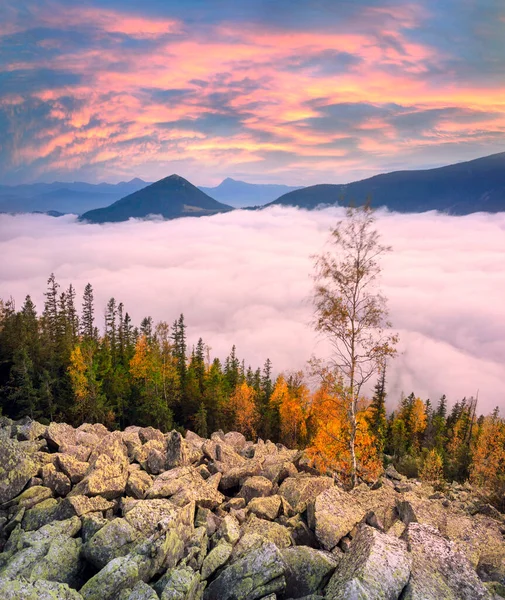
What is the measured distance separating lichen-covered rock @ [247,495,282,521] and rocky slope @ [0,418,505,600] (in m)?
0.05

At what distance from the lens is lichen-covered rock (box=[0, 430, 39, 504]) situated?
16.8 metres

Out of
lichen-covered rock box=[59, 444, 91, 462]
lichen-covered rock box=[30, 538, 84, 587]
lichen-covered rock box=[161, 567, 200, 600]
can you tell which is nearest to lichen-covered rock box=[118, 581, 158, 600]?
lichen-covered rock box=[161, 567, 200, 600]

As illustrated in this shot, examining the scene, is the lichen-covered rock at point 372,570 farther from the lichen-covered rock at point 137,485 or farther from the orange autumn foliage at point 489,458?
the orange autumn foliage at point 489,458

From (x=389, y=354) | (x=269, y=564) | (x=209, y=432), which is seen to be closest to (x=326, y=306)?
(x=389, y=354)

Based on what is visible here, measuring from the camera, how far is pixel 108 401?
Answer: 204ft

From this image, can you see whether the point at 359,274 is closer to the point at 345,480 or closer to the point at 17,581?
the point at 345,480

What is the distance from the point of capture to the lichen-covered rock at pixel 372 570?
9953mm

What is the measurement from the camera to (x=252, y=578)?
11148 millimetres

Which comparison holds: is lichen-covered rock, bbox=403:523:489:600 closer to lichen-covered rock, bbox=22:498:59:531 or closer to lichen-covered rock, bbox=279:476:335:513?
lichen-covered rock, bbox=279:476:335:513

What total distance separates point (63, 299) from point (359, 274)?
71.5 m

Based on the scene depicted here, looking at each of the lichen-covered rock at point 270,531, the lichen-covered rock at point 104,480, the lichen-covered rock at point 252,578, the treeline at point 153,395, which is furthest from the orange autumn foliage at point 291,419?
the lichen-covered rock at point 252,578

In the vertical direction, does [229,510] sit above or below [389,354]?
below

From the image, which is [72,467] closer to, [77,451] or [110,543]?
[77,451]

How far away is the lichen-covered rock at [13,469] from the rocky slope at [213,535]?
4cm
